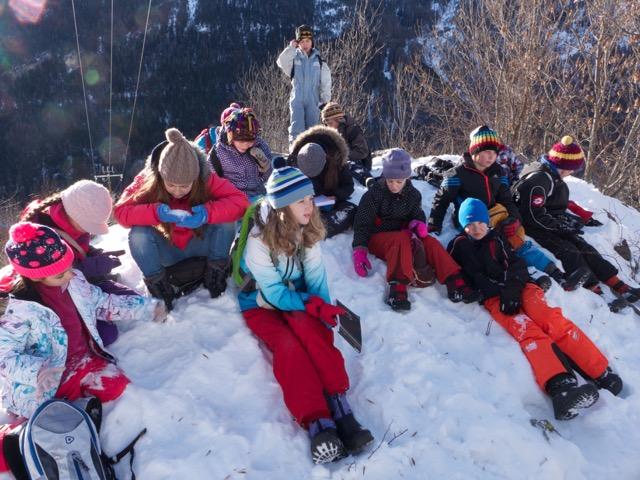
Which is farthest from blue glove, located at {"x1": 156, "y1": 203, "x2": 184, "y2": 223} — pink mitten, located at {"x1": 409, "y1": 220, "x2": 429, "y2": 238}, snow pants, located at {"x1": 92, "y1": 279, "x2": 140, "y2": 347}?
pink mitten, located at {"x1": 409, "y1": 220, "x2": 429, "y2": 238}

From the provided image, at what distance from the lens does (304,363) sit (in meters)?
2.50

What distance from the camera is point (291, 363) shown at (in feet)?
8.16

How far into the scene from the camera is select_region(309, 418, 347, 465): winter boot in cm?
217

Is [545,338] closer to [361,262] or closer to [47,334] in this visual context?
[361,262]

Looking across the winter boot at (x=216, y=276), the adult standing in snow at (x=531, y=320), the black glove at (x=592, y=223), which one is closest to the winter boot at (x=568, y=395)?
the adult standing in snow at (x=531, y=320)

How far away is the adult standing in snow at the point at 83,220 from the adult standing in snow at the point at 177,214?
214 millimetres

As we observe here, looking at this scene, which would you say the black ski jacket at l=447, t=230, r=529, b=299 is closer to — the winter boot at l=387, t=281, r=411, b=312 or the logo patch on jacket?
the winter boot at l=387, t=281, r=411, b=312

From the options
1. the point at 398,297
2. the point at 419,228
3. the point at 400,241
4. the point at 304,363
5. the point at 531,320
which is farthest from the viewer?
the point at 419,228

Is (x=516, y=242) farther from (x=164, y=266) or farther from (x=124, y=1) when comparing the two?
(x=124, y=1)

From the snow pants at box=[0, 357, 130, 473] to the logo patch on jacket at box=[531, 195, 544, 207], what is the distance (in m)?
4.04

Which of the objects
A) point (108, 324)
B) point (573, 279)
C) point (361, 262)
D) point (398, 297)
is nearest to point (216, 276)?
point (108, 324)

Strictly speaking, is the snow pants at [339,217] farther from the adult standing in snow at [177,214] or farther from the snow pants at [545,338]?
the snow pants at [545,338]

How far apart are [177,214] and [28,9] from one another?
93.9 m

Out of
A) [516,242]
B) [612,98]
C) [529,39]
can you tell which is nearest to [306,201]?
[516,242]
